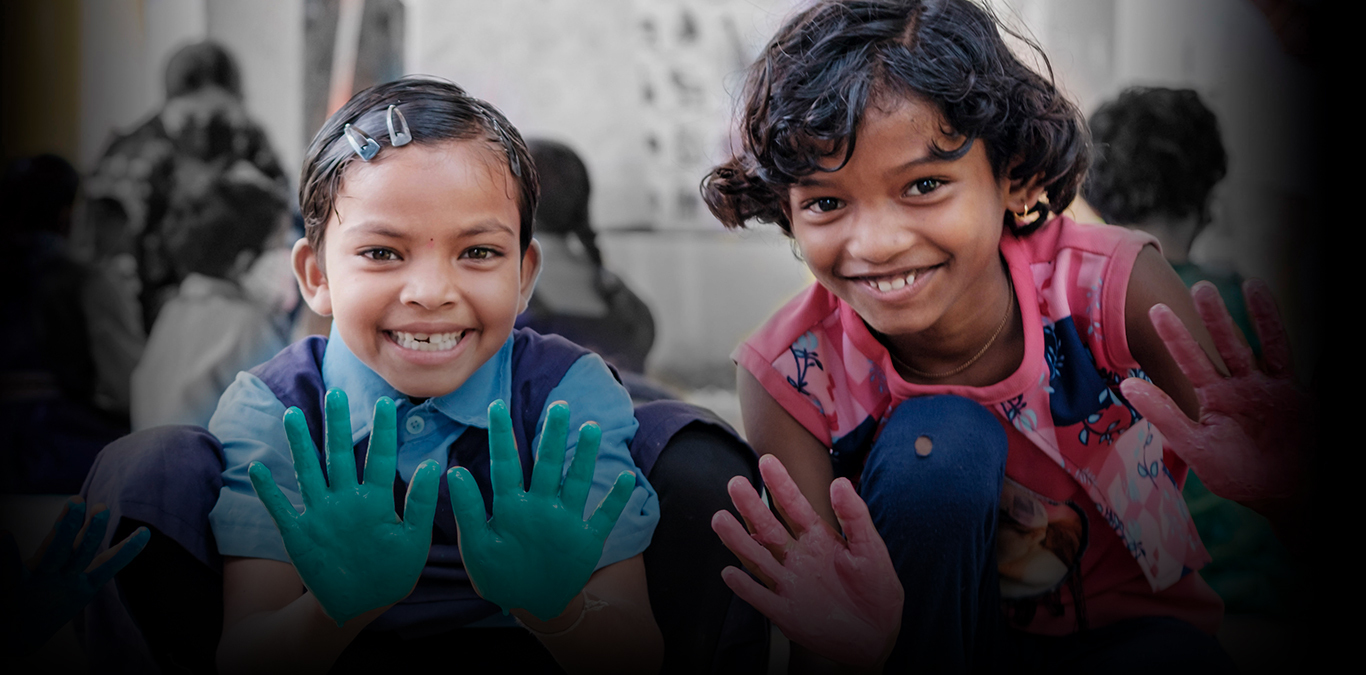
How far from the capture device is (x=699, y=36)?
8.07ft

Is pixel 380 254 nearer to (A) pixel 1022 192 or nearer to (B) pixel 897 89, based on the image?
(B) pixel 897 89

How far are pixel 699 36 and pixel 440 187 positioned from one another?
1.64m

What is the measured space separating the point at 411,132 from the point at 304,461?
1.18 ft

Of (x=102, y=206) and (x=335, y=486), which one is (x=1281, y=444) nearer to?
(x=335, y=486)

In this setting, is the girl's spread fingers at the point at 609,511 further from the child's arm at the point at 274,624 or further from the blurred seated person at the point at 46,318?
the blurred seated person at the point at 46,318

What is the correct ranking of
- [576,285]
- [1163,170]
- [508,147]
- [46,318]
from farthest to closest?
1. [46,318]
2. [576,285]
3. [1163,170]
4. [508,147]

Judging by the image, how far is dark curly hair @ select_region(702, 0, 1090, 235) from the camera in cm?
100

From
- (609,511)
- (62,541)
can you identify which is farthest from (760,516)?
(62,541)

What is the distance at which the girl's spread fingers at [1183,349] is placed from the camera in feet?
3.25

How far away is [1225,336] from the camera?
3.31ft

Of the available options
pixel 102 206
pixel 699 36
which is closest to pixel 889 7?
pixel 699 36

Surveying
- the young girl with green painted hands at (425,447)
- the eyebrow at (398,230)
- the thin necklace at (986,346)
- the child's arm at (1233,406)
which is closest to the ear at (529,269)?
the young girl with green painted hands at (425,447)

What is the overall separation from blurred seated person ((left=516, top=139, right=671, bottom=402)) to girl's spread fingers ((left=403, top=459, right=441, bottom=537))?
0.93m

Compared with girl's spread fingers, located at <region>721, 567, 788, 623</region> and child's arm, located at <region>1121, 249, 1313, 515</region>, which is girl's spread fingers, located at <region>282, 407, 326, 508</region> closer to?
girl's spread fingers, located at <region>721, 567, 788, 623</region>
